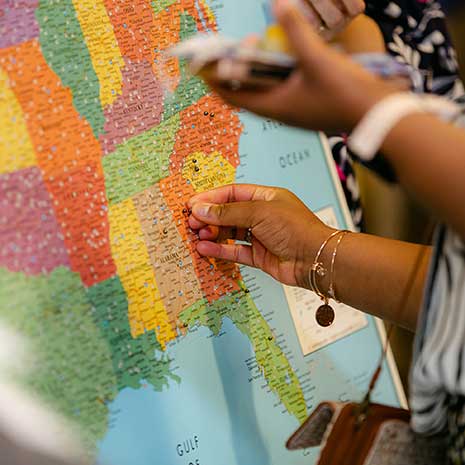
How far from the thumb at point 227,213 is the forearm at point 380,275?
13cm

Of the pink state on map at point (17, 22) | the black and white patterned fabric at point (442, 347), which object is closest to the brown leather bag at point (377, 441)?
the black and white patterned fabric at point (442, 347)

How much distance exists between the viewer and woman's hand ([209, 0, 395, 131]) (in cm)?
52

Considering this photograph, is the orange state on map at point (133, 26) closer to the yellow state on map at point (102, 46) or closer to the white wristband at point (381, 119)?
the yellow state on map at point (102, 46)

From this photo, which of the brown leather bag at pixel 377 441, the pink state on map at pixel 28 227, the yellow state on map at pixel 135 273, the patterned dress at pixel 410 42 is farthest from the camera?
the patterned dress at pixel 410 42

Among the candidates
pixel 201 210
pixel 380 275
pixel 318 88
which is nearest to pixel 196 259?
pixel 201 210

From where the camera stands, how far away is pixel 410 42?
1.33m

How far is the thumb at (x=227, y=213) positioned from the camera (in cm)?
102

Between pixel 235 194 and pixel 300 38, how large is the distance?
1.83 feet

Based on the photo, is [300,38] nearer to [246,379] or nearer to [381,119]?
[381,119]

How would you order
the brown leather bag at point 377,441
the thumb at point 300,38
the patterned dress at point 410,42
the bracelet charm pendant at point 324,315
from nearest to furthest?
the thumb at point 300,38, the brown leather bag at point 377,441, the bracelet charm pendant at point 324,315, the patterned dress at point 410,42

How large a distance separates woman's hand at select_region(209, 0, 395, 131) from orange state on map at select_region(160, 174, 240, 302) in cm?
48

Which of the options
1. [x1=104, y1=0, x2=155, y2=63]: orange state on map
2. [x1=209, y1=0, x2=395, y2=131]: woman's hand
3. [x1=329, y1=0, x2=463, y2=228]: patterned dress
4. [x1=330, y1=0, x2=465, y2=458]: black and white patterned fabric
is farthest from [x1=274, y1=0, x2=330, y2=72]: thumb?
[x1=329, y1=0, x2=463, y2=228]: patterned dress

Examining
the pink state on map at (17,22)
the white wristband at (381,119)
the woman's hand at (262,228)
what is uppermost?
the pink state on map at (17,22)

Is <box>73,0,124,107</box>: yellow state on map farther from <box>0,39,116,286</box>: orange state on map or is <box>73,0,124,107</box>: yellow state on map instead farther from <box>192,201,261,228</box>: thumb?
<box>192,201,261,228</box>: thumb
